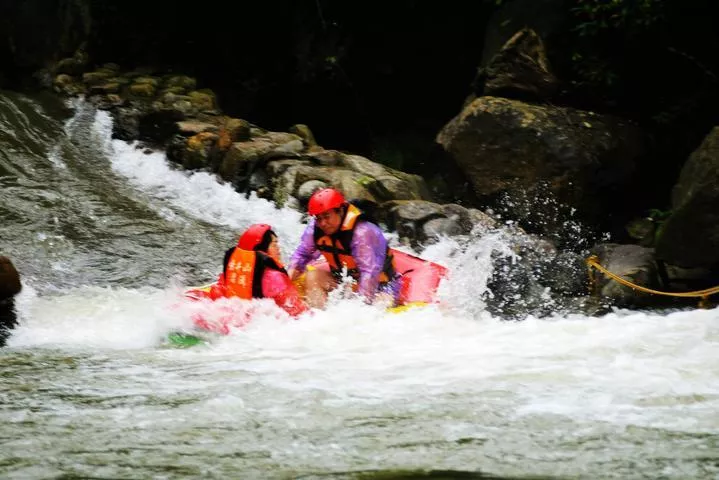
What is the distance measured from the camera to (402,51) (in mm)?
13609

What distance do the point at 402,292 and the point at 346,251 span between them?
0.49m

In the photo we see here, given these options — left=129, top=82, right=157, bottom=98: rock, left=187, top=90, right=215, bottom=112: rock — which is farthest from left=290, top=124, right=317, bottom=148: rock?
left=129, top=82, right=157, bottom=98: rock

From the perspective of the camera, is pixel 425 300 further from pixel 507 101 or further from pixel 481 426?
pixel 507 101

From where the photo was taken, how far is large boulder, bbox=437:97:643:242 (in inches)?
338

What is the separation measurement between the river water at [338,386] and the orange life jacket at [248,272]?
157 mm

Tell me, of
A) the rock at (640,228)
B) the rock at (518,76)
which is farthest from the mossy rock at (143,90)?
the rock at (640,228)

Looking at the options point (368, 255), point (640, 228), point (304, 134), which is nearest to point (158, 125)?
point (304, 134)

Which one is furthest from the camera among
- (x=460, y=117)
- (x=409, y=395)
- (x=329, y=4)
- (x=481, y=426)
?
(x=329, y=4)

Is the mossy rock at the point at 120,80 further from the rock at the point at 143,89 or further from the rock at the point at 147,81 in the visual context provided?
the rock at the point at 143,89

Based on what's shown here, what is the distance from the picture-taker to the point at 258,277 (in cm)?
556

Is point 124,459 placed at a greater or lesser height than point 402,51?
lesser

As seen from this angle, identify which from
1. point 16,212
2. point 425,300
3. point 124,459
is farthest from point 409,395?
point 16,212

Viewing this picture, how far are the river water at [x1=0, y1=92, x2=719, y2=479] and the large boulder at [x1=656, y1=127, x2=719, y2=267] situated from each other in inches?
42.6

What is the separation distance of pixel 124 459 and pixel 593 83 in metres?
8.11
